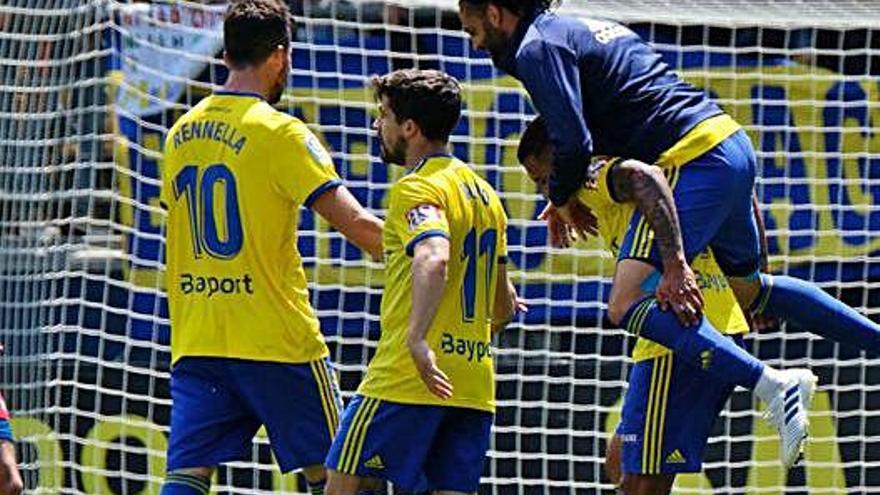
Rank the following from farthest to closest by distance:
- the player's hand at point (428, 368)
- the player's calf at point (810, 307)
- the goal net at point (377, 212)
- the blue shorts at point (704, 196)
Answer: the goal net at point (377, 212), the player's calf at point (810, 307), the blue shorts at point (704, 196), the player's hand at point (428, 368)

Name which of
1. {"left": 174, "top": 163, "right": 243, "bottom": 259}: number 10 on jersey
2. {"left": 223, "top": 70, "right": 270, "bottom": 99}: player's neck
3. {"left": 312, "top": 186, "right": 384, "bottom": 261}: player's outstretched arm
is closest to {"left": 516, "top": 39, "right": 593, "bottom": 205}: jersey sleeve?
{"left": 312, "top": 186, "right": 384, "bottom": 261}: player's outstretched arm

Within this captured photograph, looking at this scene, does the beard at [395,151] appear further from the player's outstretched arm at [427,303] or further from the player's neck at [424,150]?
the player's outstretched arm at [427,303]

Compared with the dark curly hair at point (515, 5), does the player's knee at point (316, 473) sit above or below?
below

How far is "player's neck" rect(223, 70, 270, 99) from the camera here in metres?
6.56

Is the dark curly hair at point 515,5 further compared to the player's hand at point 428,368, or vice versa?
the dark curly hair at point 515,5

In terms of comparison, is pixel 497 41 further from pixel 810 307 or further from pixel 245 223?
pixel 810 307

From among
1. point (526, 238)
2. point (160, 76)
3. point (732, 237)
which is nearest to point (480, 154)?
point (526, 238)

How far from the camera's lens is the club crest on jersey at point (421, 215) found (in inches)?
235

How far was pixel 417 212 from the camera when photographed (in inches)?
236

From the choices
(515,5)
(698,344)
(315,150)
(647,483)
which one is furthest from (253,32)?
(647,483)

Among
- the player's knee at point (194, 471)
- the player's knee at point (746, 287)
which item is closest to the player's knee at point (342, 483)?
the player's knee at point (194, 471)

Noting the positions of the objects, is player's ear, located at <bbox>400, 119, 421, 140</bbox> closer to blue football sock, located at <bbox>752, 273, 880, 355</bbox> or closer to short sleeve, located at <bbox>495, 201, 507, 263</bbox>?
short sleeve, located at <bbox>495, 201, 507, 263</bbox>

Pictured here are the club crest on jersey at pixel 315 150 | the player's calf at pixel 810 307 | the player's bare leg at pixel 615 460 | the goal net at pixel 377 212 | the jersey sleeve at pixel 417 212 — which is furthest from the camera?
the goal net at pixel 377 212

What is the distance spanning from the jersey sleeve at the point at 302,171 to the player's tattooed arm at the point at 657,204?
2.90 feet
